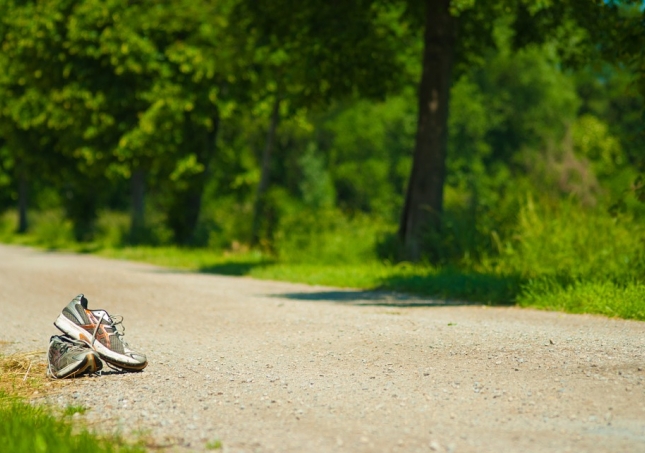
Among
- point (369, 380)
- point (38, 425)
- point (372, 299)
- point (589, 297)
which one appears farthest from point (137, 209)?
point (38, 425)

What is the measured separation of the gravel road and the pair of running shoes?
0.12 m

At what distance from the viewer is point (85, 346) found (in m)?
8.11

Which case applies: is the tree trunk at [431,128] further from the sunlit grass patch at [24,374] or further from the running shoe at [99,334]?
the running shoe at [99,334]

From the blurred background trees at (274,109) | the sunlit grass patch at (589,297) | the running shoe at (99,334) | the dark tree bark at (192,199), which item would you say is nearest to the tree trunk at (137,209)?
the blurred background trees at (274,109)

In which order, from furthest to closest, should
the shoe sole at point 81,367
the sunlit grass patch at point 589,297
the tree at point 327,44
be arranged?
1. the tree at point 327,44
2. the sunlit grass patch at point 589,297
3. the shoe sole at point 81,367

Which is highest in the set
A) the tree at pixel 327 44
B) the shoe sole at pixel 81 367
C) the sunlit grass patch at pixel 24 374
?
the tree at pixel 327 44

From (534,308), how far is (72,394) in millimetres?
6854

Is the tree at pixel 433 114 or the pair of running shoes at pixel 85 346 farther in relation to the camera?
the tree at pixel 433 114

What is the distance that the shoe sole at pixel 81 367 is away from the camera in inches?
309

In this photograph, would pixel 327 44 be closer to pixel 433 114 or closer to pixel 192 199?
pixel 433 114

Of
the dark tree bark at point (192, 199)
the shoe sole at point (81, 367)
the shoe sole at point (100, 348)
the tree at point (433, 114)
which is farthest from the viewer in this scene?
the dark tree bark at point (192, 199)

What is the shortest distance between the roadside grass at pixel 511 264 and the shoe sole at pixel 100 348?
566 centimetres

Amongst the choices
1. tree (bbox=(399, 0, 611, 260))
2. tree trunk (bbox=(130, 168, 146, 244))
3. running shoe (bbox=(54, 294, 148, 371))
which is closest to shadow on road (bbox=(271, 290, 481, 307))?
tree (bbox=(399, 0, 611, 260))

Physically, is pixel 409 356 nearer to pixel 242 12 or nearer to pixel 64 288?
pixel 64 288
